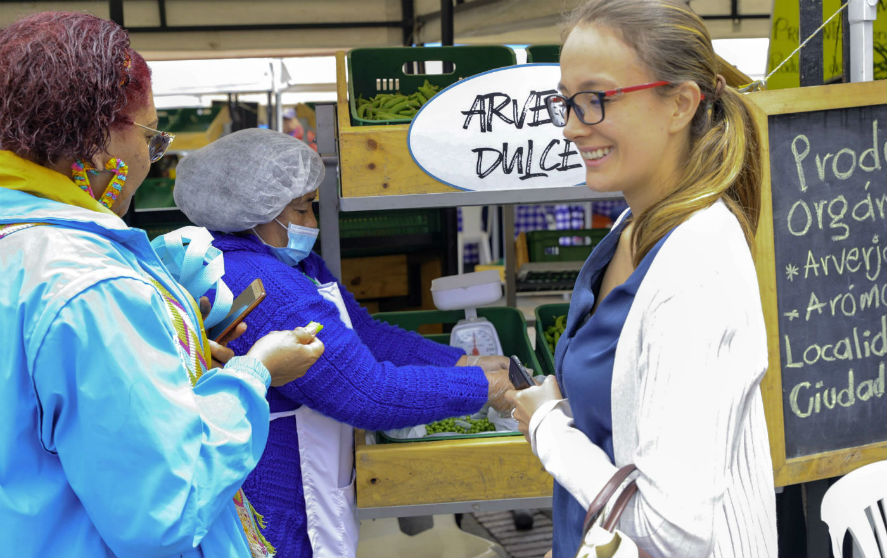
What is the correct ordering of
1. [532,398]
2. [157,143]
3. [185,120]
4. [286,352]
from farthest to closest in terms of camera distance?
[185,120]
[286,352]
[157,143]
[532,398]

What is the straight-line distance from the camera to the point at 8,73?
124cm

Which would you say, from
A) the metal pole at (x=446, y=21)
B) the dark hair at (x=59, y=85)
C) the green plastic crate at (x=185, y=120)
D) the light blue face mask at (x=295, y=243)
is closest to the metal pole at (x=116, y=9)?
the metal pole at (x=446, y=21)

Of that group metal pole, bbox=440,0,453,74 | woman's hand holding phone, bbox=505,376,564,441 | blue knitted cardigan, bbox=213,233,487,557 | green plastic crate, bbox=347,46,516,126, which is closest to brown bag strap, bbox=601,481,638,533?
woman's hand holding phone, bbox=505,376,564,441

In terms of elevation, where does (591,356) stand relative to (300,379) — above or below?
above

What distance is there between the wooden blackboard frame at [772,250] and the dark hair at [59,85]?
1.47m

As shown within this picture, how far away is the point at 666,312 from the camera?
3.54ft

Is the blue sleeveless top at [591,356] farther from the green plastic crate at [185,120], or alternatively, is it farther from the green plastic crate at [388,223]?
the green plastic crate at [185,120]

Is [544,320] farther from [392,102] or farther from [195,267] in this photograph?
[195,267]

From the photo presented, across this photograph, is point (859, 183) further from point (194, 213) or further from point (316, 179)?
point (194, 213)

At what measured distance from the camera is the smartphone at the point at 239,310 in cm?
184

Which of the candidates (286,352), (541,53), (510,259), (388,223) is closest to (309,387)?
(286,352)

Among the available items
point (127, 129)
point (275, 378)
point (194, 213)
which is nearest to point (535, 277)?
point (194, 213)

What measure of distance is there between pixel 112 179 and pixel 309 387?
1005 millimetres

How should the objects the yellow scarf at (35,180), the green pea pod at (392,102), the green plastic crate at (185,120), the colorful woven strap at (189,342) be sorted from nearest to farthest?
the yellow scarf at (35,180)
the colorful woven strap at (189,342)
the green pea pod at (392,102)
the green plastic crate at (185,120)
